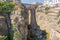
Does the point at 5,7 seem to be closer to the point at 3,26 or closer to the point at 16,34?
the point at 3,26

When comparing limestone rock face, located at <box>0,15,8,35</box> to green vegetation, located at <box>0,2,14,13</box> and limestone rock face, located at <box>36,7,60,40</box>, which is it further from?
limestone rock face, located at <box>36,7,60,40</box>

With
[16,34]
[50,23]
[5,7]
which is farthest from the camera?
[50,23]

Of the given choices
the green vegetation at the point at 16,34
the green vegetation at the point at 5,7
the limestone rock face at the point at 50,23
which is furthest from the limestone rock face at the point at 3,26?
the limestone rock face at the point at 50,23

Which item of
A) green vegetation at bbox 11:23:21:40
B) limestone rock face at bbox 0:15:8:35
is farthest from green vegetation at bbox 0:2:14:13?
green vegetation at bbox 11:23:21:40

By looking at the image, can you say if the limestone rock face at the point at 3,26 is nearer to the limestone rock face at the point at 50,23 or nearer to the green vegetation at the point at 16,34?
the green vegetation at the point at 16,34

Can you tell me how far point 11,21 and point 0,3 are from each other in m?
3.06

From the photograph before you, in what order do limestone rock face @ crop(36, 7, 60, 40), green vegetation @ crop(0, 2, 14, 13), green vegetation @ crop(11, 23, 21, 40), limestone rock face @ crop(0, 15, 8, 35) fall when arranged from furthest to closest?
limestone rock face @ crop(36, 7, 60, 40) < green vegetation @ crop(0, 2, 14, 13) < limestone rock face @ crop(0, 15, 8, 35) < green vegetation @ crop(11, 23, 21, 40)

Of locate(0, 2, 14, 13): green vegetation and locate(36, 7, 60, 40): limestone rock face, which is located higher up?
locate(0, 2, 14, 13): green vegetation

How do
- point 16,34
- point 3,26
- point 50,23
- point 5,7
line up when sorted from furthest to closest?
point 50,23 → point 5,7 → point 3,26 → point 16,34

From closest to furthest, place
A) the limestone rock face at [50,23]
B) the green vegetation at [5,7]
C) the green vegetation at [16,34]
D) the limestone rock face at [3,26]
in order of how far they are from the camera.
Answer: the green vegetation at [16,34] < the limestone rock face at [3,26] < the green vegetation at [5,7] < the limestone rock face at [50,23]

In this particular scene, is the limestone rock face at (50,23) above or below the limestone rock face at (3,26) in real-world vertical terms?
below

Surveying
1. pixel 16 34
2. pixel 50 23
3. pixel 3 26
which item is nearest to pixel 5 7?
pixel 3 26

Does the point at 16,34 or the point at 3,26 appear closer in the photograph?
the point at 16,34

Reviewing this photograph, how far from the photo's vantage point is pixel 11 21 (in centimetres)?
2333
